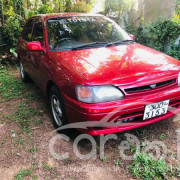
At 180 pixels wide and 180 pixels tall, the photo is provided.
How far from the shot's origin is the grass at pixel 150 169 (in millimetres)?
2027

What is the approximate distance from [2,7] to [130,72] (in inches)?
222

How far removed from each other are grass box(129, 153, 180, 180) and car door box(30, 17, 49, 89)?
5.37 feet

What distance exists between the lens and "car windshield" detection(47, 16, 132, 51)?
293 centimetres

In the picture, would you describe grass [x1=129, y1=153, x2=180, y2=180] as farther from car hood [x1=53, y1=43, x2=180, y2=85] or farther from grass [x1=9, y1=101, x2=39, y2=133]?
grass [x1=9, y1=101, x2=39, y2=133]

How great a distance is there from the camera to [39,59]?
3.07 metres

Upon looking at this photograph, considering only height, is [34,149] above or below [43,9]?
below

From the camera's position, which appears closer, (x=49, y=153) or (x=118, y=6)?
(x=49, y=153)

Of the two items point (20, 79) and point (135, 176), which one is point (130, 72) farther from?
point (20, 79)

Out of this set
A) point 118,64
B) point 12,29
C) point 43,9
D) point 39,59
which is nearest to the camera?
point 118,64

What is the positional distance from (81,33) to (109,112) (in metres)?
1.55

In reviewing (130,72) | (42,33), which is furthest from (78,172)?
(42,33)

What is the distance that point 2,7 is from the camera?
6.26 metres

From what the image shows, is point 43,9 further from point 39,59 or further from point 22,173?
point 22,173

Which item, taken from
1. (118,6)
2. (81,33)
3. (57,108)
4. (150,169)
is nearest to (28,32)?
(81,33)
